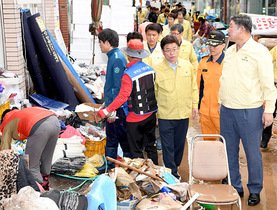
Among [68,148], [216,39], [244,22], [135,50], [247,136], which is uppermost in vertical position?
[244,22]

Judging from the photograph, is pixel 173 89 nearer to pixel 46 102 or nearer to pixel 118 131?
pixel 118 131

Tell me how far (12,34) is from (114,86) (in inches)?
106

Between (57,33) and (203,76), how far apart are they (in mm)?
5784

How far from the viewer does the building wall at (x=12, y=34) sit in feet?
24.2

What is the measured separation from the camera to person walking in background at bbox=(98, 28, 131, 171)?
5.74 m

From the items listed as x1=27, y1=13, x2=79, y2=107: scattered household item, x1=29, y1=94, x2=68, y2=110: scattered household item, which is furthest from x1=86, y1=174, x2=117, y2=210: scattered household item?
x1=27, y1=13, x2=79, y2=107: scattered household item

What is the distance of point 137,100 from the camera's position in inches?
212

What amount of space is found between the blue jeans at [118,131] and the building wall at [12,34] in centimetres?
244

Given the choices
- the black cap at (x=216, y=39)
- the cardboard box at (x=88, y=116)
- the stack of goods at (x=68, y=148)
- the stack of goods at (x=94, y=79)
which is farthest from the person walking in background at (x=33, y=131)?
the stack of goods at (x=94, y=79)

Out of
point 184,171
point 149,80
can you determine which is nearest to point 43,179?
point 149,80

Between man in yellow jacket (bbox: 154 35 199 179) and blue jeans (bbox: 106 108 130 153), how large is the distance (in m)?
0.51

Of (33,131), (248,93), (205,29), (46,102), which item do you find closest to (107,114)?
(33,131)

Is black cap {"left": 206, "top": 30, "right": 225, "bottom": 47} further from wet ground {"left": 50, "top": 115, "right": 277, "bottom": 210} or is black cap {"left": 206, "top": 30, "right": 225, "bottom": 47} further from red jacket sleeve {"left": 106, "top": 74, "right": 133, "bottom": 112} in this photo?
wet ground {"left": 50, "top": 115, "right": 277, "bottom": 210}

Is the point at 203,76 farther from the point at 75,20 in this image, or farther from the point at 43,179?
the point at 75,20
